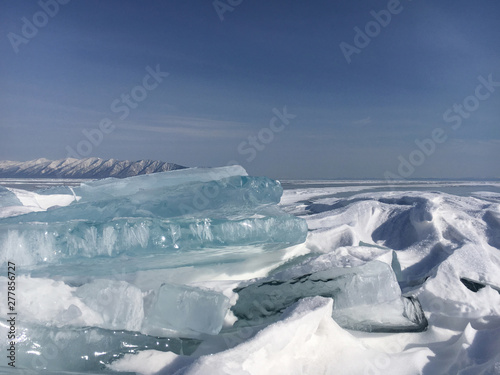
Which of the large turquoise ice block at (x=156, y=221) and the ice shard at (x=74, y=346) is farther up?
the large turquoise ice block at (x=156, y=221)

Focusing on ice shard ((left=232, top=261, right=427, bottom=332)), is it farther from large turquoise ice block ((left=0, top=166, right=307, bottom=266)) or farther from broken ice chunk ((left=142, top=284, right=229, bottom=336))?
large turquoise ice block ((left=0, top=166, right=307, bottom=266))

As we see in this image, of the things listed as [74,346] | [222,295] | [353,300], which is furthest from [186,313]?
[353,300]

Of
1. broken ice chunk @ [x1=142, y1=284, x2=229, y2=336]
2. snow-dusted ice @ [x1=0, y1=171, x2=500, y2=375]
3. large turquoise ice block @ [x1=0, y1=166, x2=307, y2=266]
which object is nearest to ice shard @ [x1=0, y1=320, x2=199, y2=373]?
snow-dusted ice @ [x1=0, y1=171, x2=500, y2=375]

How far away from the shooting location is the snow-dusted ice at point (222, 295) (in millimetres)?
1440

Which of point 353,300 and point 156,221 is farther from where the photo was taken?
point 156,221

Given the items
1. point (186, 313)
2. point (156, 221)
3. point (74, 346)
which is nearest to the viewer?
point (74, 346)

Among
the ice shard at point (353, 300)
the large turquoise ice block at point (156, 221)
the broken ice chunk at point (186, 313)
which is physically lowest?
the ice shard at point (353, 300)

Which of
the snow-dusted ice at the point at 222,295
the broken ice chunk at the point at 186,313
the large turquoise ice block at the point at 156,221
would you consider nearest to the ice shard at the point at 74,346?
the snow-dusted ice at the point at 222,295

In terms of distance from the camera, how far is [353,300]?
1771 mm

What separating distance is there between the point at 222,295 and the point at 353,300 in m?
0.56

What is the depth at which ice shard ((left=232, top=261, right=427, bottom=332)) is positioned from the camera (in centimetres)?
177

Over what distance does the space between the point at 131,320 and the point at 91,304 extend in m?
0.17

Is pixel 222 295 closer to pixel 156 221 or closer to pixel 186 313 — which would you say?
pixel 186 313

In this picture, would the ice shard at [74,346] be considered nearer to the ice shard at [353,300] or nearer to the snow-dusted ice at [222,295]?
the snow-dusted ice at [222,295]
